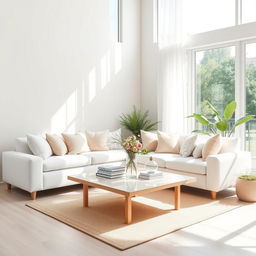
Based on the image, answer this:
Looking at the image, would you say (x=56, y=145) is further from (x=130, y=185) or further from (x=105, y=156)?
(x=130, y=185)

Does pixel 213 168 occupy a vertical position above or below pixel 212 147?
below

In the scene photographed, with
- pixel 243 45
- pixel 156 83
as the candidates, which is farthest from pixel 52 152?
pixel 243 45

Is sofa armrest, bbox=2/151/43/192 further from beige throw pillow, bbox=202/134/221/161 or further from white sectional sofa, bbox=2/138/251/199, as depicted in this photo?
beige throw pillow, bbox=202/134/221/161

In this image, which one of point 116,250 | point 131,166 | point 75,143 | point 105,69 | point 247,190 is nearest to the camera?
point 116,250

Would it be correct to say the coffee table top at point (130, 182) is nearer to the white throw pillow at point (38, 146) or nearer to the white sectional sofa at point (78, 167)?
the white sectional sofa at point (78, 167)

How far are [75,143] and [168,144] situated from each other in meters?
1.56

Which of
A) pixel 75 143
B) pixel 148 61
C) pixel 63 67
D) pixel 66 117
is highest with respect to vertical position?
pixel 148 61

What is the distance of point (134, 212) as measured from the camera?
13.0 ft

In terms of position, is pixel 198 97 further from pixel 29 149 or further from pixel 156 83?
pixel 29 149

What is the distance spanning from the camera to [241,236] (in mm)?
3258

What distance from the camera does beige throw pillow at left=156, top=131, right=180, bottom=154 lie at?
571cm

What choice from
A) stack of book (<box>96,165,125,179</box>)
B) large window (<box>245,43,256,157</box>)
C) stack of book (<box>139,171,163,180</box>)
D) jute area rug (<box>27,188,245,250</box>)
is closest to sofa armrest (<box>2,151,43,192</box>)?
jute area rug (<box>27,188,245,250</box>)

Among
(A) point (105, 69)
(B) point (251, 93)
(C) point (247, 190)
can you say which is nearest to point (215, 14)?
(B) point (251, 93)

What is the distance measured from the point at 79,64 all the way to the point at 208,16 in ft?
8.50
